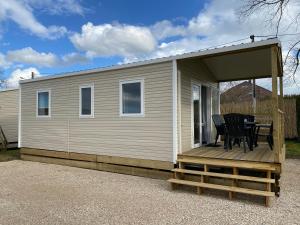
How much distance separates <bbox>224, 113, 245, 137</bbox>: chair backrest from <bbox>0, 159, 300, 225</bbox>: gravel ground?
149 cm

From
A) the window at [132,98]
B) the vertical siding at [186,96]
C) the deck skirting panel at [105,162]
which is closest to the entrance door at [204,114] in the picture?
the vertical siding at [186,96]

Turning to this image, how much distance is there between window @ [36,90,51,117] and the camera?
30.3 feet

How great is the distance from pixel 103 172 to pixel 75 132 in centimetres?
168

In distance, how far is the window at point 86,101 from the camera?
8.06 m

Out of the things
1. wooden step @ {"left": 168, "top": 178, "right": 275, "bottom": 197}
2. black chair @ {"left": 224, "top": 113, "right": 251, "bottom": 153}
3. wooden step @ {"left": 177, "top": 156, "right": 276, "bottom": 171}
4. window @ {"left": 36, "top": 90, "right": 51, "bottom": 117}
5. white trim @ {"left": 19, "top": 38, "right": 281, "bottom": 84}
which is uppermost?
white trim @ {"left": 19, "top": 38, "right": 281, "bottom": 84}

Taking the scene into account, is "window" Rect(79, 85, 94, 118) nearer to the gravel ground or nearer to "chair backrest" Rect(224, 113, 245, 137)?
the gravel ground

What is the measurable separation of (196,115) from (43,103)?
17.1 ft

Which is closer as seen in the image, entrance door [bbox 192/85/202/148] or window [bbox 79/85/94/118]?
entrance door [bbox 192/85/202/148]

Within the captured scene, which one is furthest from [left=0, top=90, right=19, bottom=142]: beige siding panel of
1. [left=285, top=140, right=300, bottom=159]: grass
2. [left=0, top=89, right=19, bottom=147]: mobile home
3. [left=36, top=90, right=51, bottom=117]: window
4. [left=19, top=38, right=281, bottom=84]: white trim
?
[left=285, top=140, right=300, bottom=159]: grass

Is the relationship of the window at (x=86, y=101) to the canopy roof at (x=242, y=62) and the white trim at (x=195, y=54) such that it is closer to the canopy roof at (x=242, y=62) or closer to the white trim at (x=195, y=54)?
the white trim at (x=195, y=54)

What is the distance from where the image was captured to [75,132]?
27.8 feet

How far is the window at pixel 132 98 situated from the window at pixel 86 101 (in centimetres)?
116

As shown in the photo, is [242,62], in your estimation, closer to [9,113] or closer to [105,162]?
[105,162]

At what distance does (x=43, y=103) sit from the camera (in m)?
9.45
